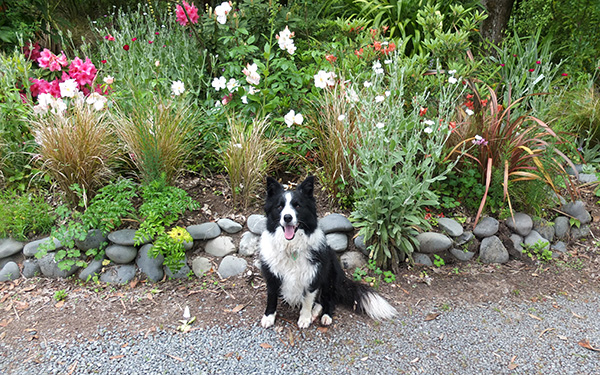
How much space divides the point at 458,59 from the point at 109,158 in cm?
377

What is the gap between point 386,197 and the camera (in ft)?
10.1

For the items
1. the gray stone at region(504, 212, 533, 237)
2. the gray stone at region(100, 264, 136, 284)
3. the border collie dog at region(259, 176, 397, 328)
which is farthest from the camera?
the gray stone at region(504, 212, 533, 237)

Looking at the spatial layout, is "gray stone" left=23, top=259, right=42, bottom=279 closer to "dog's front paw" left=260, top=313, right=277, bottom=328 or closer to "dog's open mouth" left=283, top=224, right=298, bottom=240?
"dog's front paw" left=260, top=313, right=277, bottom=328

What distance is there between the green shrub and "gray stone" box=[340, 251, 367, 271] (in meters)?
2.68

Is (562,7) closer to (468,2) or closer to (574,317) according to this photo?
(468,2)

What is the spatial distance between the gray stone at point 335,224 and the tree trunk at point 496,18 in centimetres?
391

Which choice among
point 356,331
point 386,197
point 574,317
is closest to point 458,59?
point 386,197

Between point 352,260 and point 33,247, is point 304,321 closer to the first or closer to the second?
point 352,260

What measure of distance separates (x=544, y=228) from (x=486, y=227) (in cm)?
69

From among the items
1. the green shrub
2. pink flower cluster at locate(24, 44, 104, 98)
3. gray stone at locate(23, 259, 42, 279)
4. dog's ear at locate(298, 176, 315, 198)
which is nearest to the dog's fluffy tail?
dog's ear at locate(298, 176, 315, 198)

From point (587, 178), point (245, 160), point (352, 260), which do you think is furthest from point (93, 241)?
point (587, 178)

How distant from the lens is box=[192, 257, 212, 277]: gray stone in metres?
3.34

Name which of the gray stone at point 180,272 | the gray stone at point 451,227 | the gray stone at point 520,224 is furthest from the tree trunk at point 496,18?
the gray stone at point 180,272

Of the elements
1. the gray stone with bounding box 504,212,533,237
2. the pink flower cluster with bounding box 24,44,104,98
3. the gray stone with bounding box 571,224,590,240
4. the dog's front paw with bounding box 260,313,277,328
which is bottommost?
the dog's front paw with bounding box 260,313,277,328
